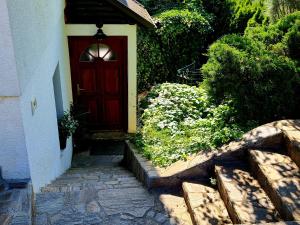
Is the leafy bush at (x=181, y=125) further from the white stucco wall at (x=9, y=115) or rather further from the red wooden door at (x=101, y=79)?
the white stucco wall at (x=9, y=115)

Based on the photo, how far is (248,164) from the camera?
189 inches

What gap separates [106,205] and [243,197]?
1.75 meters

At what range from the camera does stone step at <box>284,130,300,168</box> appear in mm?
4441

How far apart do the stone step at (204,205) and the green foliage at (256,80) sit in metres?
1.65

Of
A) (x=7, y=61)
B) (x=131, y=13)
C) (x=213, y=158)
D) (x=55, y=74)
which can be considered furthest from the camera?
(x=131, y=13)

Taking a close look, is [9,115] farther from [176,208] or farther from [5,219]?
[176,208]

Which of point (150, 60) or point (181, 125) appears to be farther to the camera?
point (150, 60)

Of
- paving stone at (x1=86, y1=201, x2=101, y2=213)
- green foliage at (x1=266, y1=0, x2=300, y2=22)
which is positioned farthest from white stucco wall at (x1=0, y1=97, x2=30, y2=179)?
green foliage at (x1=266, y1=0, x2=300, y2=22)

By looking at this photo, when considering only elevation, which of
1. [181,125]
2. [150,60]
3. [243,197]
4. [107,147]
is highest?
[243,197]

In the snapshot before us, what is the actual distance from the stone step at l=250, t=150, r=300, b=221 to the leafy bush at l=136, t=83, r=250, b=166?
2.12 ft

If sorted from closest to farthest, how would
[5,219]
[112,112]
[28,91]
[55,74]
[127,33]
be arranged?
[5,219]
[28,91]
[55,74]
[127,33]
[112,112]

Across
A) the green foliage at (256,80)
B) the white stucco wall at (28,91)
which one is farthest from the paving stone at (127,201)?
the green foliage at (256,80)

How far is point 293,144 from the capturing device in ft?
14.9

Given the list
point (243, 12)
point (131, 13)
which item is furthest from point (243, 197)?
point (243, 12)
